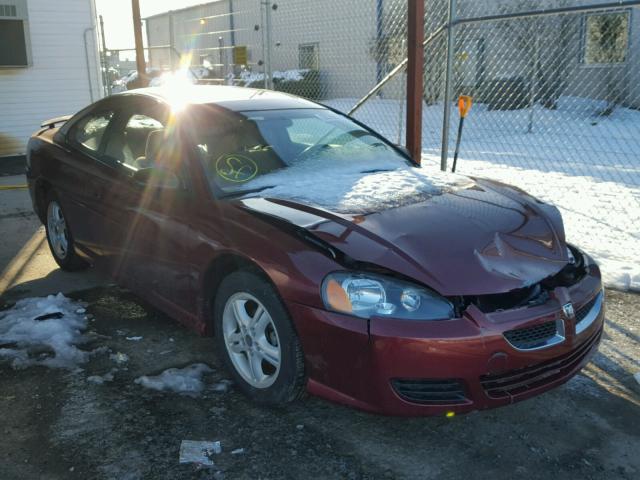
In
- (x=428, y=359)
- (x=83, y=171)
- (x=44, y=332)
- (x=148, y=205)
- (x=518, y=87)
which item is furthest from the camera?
(x=518, y=87)

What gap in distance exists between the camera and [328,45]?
21812 millimetres

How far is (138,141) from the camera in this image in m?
4.18

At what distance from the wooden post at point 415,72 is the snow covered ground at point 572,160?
1.76 meters

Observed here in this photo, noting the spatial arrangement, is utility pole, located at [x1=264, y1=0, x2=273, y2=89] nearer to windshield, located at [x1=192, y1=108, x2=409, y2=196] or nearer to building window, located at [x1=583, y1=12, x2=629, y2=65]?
windshield, located at [x1=192, y1=108, x2=409, y2=196]

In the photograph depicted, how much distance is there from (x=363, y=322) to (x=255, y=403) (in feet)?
2.97

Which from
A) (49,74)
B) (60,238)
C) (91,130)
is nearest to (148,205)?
(91,130)

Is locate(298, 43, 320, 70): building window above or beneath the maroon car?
above

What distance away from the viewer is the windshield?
Result: 141 inches

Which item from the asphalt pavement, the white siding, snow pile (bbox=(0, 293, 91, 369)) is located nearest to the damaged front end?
the asphalt pavement

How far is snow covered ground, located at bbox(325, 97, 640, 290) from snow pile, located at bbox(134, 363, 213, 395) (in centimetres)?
317

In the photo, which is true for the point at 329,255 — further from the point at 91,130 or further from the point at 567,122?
the point at 567,122

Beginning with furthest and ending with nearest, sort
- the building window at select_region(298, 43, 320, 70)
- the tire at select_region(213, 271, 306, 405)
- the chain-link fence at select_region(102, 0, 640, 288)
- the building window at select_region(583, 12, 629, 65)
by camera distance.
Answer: the building window at select_region(298, 43, 320, 70) < the building window at select_region(583, 12, 629, 65) < the chain-link fence at select_region(102, 0, 640, 288) < the tire at select_region(213, 271, 306, 405)

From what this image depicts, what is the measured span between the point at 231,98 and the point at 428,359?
2338 millimetres

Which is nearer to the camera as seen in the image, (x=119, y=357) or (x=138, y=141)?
(x=119, y=357)
